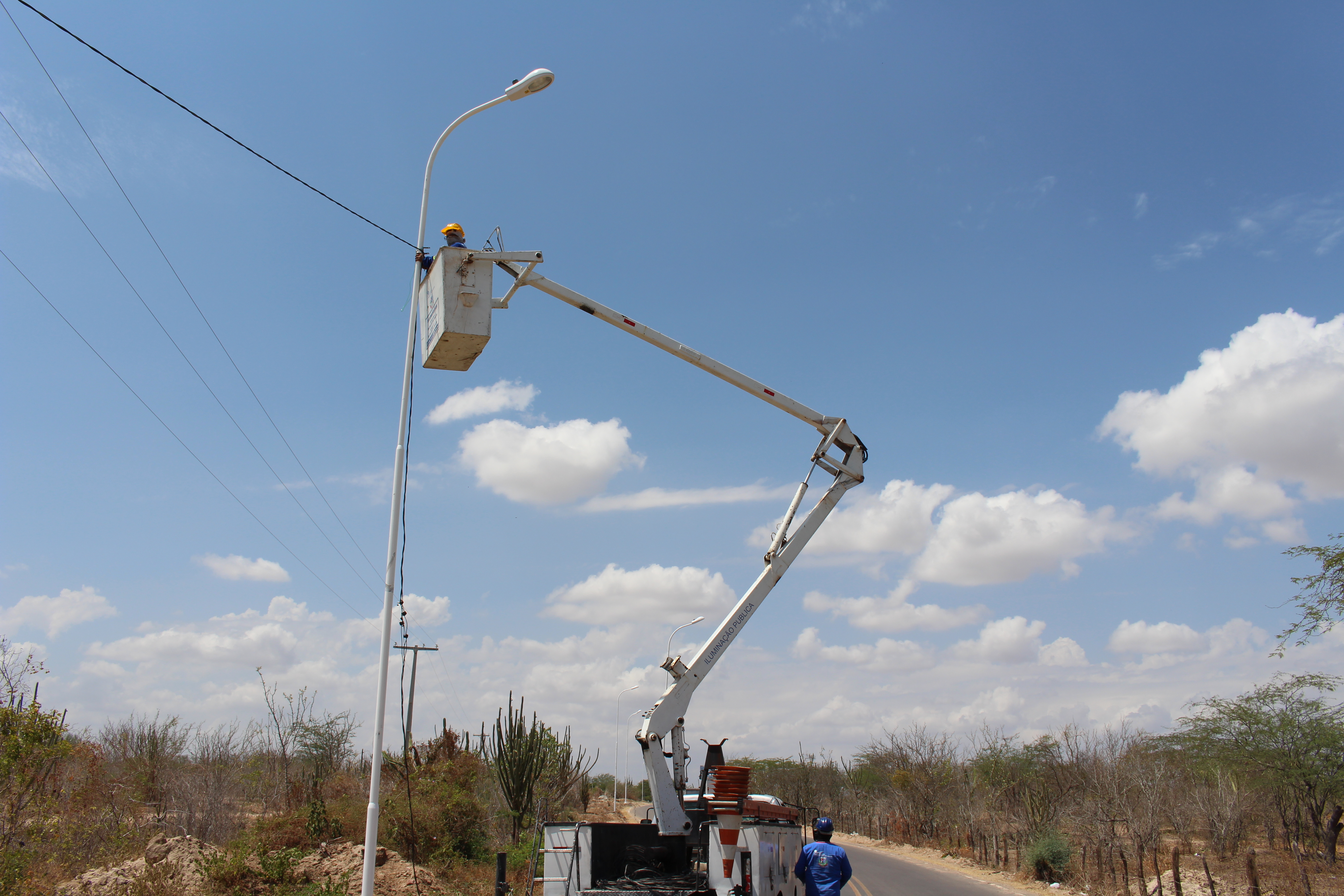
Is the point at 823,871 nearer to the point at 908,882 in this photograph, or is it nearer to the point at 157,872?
the point at 157,872

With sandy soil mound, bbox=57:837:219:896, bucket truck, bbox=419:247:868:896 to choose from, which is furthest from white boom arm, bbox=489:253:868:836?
sandy soil mound, bbox=57:837:219:896

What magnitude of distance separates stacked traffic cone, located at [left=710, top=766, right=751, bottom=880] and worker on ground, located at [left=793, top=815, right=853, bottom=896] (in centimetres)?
91

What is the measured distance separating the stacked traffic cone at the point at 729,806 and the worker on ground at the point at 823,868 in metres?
0.91

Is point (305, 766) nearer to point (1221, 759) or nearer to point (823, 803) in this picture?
point (1221, 759)

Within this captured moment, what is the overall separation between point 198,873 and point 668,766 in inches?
363

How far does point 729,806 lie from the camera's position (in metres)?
10.1

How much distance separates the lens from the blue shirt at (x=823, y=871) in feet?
29.4

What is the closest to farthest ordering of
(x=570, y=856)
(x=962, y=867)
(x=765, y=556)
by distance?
1. (x=570, y=856)
2. (x=765, y=556)
3. (x=962, y=867)

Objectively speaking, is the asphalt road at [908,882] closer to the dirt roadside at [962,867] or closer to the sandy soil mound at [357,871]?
the dirt roadside at [962,867]

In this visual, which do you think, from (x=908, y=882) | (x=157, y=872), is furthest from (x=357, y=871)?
(x=908, y=882)

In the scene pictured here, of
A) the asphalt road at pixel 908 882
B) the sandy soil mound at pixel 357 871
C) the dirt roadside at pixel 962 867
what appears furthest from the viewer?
the dirt roadside at pixel 962 867

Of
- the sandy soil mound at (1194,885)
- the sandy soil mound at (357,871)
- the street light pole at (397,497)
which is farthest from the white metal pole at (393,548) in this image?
the sandy soil mound at (1194,885)

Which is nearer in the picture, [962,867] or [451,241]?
[451,241]

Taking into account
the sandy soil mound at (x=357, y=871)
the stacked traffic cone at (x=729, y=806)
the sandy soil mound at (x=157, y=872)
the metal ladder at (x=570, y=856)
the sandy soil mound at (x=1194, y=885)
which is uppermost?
the stacked traffic cone at (x=729, y=806)
